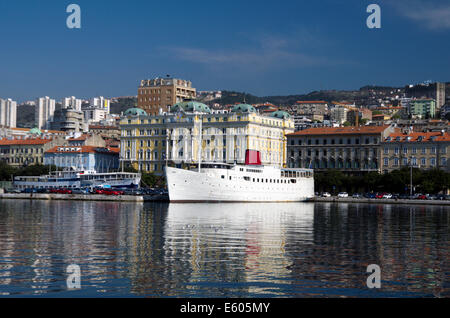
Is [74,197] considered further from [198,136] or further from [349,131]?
[349,131]

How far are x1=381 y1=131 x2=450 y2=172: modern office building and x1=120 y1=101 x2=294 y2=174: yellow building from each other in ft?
76.9

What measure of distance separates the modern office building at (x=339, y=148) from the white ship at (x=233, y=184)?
21.0 metres

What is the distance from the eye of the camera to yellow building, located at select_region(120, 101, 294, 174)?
124750 mm

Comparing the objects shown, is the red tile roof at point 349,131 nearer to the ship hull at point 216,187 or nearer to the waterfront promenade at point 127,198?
the waterfront promenade at point 127,198

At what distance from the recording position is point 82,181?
115m

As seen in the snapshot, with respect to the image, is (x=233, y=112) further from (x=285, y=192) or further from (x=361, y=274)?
(x=361, y=274)

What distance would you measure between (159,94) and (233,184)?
10110cm

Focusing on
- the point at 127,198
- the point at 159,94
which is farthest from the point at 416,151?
the point at 159,94

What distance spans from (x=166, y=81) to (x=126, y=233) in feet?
488

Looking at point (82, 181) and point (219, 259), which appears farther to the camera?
point (82, 181)

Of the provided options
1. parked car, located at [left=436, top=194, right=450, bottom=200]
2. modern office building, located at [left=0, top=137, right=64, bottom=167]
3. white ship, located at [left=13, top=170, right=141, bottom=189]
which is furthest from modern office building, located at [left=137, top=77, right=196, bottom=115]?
parked car, located at [left=436, top=194, right=450, bottom=200]

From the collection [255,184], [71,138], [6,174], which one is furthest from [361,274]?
[71,138]

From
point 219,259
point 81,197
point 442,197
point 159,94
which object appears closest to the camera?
point 219,259

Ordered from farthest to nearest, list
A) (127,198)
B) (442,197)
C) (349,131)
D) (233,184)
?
1. (349,131)
2. (442,197)
3. (127,198)
4. (233,184)
